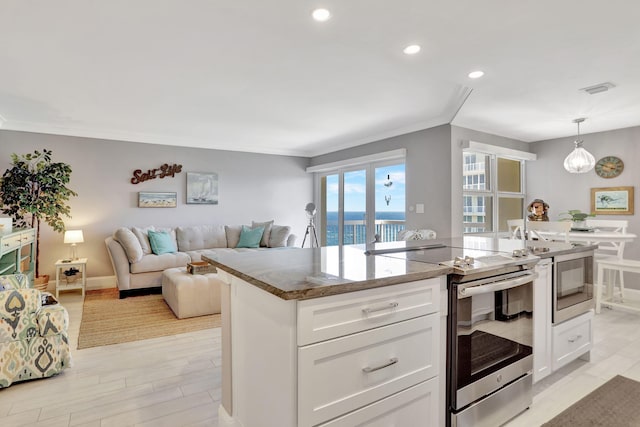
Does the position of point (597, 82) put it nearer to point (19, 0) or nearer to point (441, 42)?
point (441, 42)

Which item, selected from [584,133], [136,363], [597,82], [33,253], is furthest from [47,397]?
[584,133]

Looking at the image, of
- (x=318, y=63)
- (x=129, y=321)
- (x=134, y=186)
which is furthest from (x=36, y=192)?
(x=318, y=63)

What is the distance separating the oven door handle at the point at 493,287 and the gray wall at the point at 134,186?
540 centimetres

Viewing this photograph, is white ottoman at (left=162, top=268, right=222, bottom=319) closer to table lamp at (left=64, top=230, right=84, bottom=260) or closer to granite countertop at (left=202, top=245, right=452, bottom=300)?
table lamp at (left=64, top=230, right=84, bottom=260)

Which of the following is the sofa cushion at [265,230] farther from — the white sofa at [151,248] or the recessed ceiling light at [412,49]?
the recessed ceiling light at [412,49]

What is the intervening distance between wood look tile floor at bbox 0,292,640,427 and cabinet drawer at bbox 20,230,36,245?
5.13 ft

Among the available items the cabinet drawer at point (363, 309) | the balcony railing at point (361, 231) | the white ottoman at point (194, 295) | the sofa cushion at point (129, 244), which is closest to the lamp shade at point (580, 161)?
the balcony railing at point (361, 231)

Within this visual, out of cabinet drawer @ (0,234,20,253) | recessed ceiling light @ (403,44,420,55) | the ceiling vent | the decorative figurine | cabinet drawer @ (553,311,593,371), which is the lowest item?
cabinet drawer @ (553,311,593,371)

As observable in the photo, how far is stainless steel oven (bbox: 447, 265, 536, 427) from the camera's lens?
1.55 meters

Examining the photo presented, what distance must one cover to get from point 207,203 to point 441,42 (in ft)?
16.1

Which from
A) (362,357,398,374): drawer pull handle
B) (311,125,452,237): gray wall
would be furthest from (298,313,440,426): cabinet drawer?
(311,125,452,237): gray wall

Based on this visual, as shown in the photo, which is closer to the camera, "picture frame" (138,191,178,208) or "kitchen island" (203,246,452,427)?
"kitchen island" (203,246,452,427)

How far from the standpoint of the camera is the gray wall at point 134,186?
16.5 ft

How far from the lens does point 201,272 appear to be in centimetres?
412
